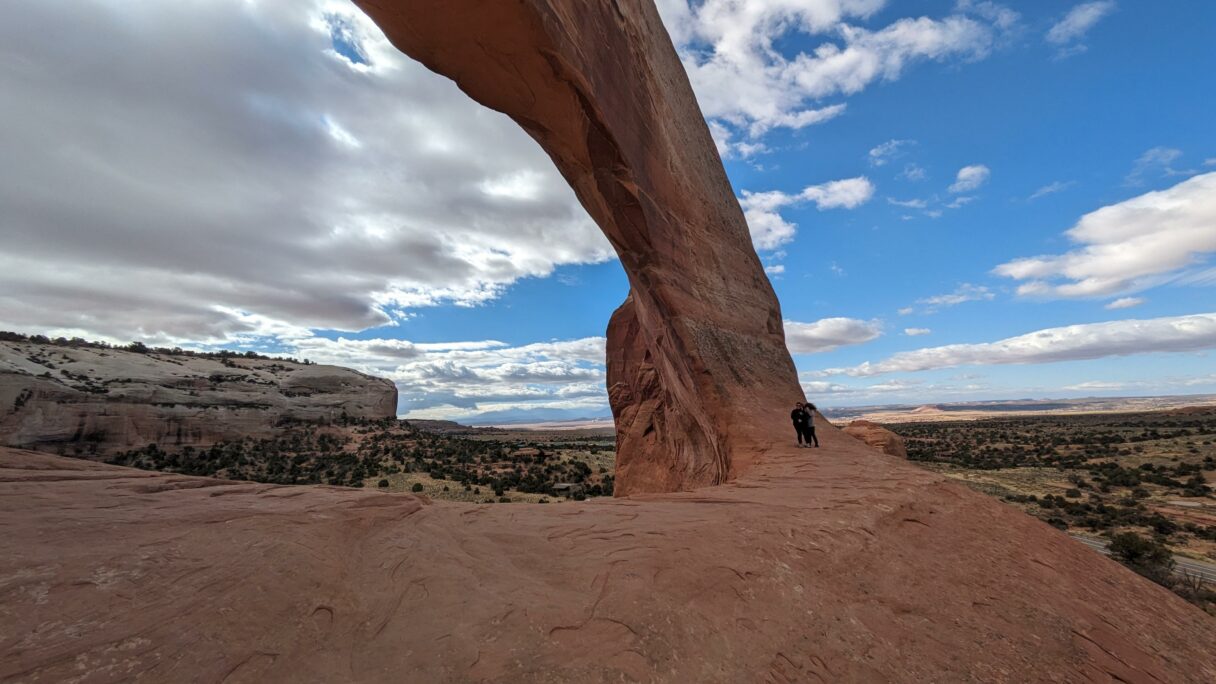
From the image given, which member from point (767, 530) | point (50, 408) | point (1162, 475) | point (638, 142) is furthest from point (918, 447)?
point (50, 408)

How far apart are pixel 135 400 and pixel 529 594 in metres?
53.0

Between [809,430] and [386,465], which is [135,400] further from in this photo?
[809,430]

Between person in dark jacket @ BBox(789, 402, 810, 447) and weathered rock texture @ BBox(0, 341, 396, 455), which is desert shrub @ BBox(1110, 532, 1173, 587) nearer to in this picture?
person in dark jacket @ BBox(789, 402, 810, 447)

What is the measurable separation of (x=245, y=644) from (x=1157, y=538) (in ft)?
93.0

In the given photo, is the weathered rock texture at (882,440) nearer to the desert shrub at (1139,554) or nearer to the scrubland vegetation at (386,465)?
the desert shrub at (1139,554)

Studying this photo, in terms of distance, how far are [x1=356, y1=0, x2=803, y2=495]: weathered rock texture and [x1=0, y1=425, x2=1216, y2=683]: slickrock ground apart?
6.35 meters

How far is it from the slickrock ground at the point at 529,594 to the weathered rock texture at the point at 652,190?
6.35 metres

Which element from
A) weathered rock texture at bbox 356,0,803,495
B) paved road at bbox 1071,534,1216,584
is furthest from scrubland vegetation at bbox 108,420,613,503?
paved road at bbox 1071,534,1216,584

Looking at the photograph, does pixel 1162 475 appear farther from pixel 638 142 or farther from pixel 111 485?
pixel 111 485

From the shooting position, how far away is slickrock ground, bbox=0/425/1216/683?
9.87 ft

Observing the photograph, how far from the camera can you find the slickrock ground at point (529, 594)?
118 inches

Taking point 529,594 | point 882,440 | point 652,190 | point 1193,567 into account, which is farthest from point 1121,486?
point 529,594

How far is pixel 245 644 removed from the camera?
299cm

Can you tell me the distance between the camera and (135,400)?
4097cm
